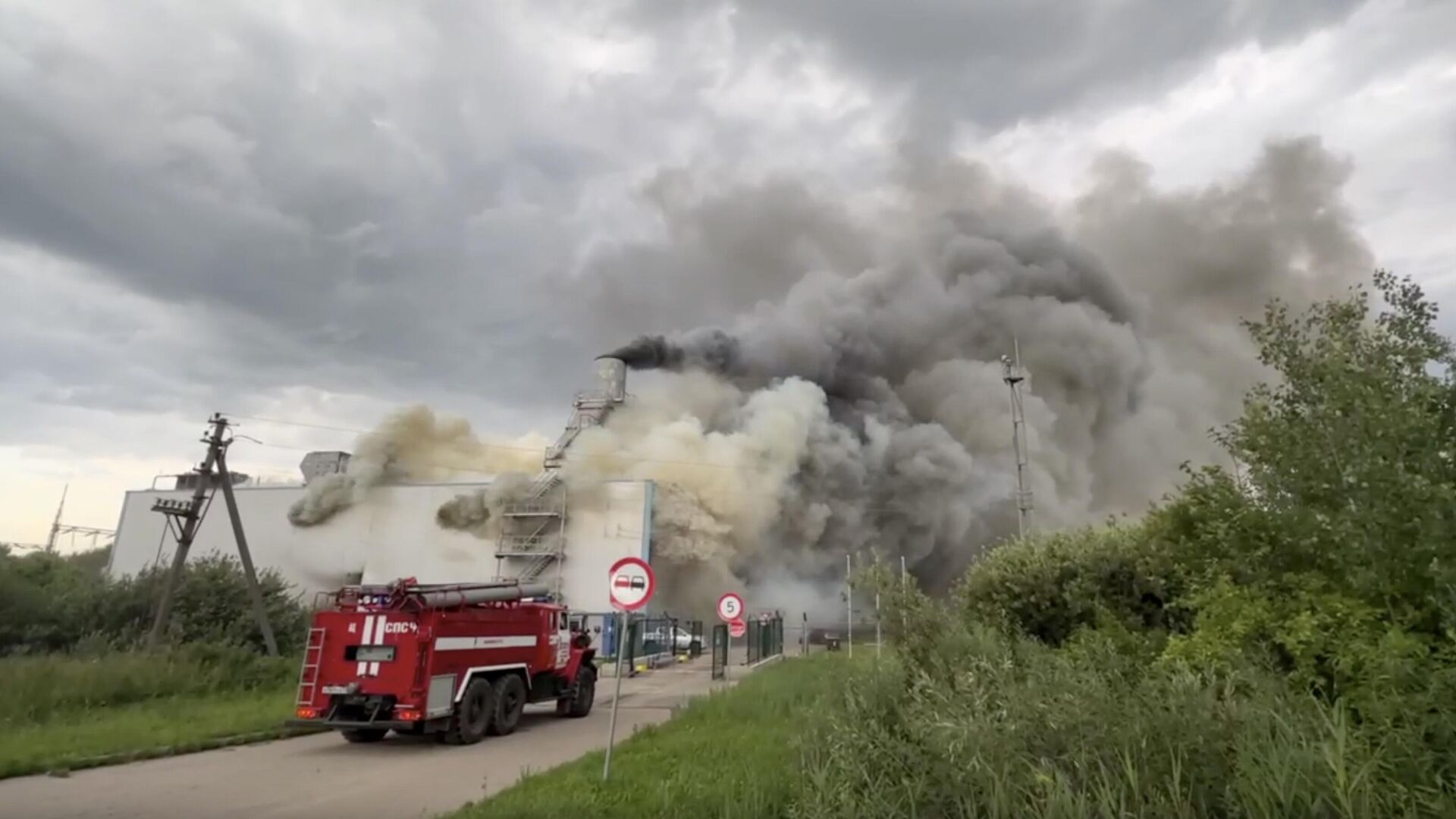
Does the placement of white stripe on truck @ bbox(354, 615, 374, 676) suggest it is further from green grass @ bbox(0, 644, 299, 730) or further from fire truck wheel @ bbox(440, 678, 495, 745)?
green grass @ bbox(0, 644, 299, 730)

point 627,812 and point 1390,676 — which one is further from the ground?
point 1390,676

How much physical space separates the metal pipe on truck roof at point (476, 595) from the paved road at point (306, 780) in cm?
223

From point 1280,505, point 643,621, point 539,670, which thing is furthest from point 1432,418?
point 643,621

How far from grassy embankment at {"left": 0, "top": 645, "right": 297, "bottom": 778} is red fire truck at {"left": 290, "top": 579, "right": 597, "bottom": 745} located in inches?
65.3

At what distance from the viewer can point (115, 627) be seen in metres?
24.7

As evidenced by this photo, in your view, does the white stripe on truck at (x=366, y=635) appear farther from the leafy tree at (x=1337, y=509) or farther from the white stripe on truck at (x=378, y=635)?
the leafy tree at (x=1337, y=509)

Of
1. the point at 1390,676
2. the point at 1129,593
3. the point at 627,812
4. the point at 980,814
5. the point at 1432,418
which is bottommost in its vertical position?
the point at 627,812

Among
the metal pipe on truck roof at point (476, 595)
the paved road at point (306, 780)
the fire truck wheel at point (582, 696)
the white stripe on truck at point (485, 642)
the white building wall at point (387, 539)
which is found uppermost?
the white building wall at point (387, 539)

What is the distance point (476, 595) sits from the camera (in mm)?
13922

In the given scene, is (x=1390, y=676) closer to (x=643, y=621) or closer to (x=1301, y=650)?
(x=1301, y=650)

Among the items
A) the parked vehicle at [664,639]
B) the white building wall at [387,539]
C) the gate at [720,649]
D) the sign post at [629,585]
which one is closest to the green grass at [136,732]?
the sign post at [629,585]

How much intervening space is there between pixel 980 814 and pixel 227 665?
1906 cm

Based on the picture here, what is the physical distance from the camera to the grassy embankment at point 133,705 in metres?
10.8

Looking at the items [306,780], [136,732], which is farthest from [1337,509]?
[136,732]
